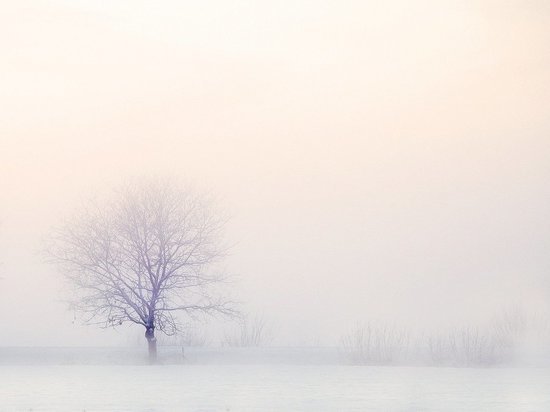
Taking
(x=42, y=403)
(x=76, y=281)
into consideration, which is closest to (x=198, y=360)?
(x=76, y=281)

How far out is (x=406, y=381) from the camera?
31469 mm

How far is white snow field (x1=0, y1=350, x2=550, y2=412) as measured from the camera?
23359mm

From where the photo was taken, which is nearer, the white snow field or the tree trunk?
the white snow field

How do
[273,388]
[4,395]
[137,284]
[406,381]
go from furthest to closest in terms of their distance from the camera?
1. [137,284]
2. [406,381]
3. [273,388]
4. [4,395]

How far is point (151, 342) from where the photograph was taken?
4319 centimetres

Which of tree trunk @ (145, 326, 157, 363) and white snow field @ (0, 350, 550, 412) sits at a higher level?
tree trunk @ (145, 326, 157, 363)

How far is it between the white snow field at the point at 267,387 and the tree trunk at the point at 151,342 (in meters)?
0.68

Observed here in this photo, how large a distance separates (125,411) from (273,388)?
296 inches

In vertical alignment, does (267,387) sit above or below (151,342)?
below

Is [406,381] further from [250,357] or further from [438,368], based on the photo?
[250,357]

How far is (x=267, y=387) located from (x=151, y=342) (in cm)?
1501

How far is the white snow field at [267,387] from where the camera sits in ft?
76.6

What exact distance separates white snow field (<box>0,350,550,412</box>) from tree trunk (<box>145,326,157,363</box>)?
682mm

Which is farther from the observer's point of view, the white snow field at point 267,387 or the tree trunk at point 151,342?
the tree trunk at point 151,342
